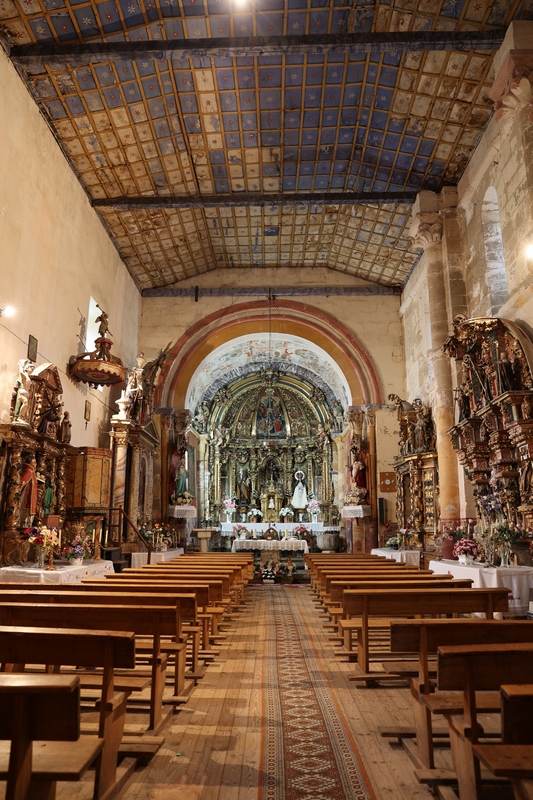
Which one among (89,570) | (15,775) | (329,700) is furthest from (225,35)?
(15,775)

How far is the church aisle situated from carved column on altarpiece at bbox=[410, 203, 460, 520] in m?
6.37

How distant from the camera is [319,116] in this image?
43.1 feet

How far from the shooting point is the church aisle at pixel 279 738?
3.48 m

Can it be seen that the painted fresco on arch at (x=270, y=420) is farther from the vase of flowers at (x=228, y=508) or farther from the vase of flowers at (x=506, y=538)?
the vase of flowers at (x=506, y=538)

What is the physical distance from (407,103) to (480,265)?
3589mm

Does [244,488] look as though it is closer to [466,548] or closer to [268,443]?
[268,443]

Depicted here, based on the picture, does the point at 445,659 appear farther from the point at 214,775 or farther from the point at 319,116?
the point at 319,116

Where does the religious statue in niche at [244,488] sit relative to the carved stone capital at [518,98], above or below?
below

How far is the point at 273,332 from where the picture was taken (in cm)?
2005

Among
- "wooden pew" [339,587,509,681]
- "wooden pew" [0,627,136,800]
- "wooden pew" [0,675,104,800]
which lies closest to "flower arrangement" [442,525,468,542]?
"wooden pew" [339,587,509,681]

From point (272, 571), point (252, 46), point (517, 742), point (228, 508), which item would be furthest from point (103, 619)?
point (228, 508)

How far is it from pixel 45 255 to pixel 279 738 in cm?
988

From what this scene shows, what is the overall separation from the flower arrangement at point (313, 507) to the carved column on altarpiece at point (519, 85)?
52.1 ft

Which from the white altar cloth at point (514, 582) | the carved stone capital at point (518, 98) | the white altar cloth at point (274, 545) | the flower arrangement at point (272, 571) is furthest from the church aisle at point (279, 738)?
the white altar cloth at point (274, 545)
